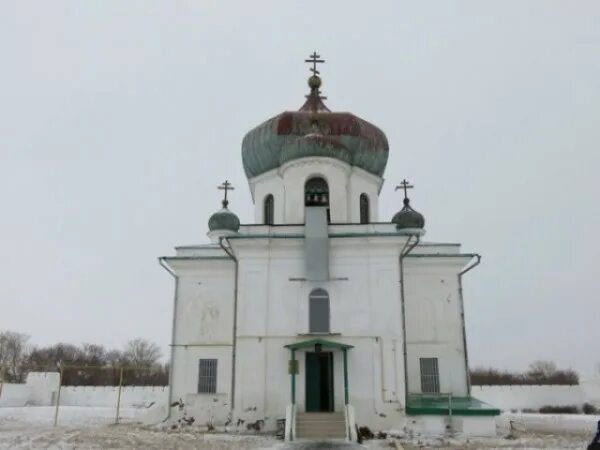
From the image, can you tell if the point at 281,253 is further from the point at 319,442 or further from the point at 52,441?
the point at 52,441

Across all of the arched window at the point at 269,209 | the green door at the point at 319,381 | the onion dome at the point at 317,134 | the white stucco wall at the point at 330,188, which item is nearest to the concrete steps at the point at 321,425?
the green door at the point at 319,381

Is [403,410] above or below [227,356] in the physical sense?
below

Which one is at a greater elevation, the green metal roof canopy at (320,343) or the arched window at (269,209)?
the arched window at (269,209)

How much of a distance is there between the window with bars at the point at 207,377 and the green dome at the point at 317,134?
718 cm

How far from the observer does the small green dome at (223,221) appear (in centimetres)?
2197

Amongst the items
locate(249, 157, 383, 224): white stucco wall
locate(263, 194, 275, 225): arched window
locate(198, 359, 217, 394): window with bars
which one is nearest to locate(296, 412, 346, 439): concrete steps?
locate(198, 359, 217, 394): window with bars

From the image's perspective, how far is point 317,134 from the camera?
19.8m

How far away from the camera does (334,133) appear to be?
20.8 m

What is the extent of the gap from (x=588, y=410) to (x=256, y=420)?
23942 millimetres

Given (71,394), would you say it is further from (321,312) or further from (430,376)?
(430,376)

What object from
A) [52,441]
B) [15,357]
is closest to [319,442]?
[52,441]

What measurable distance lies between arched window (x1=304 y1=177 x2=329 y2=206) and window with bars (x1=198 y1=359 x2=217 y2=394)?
20.0 feet

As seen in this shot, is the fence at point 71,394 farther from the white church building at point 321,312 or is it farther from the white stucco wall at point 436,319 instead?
the white stucco wall at point 436,319

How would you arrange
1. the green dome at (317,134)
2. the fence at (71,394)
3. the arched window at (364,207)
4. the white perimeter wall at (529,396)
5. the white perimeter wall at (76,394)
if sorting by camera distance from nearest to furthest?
1. the green dome at (317,134)
2. the arched window at (364,207)
3. the fence at (71,394)
4. the white perimeter wall at (76,394)
5. the white perimeter wall at (529,396)
